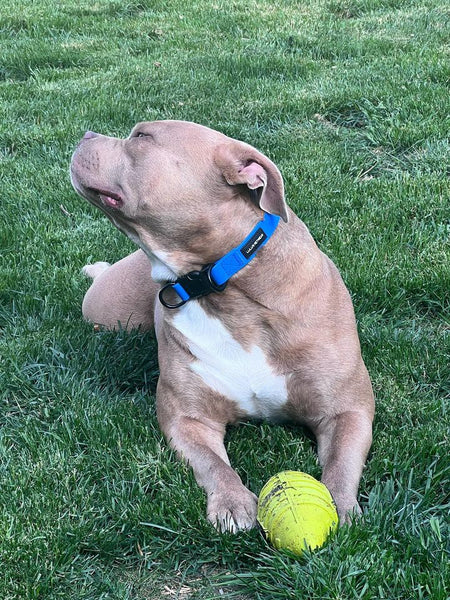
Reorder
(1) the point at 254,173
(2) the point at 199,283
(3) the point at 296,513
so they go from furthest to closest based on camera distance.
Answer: (2) the point at 199,283 → (1) the point at 254,173 → (3) the point at 296,513

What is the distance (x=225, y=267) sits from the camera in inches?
122

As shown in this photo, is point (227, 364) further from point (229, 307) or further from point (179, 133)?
point (179, 133)

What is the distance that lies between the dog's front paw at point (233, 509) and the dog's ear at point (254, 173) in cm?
102

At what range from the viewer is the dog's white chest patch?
3.25 metres

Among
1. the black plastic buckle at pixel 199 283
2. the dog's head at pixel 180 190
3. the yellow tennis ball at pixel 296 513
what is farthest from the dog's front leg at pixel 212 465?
the dog's head at pixel 180 190

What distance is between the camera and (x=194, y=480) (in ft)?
9.91

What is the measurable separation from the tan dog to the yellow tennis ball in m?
0.24

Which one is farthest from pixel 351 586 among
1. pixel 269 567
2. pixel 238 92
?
pixel 238 92

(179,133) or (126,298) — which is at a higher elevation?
(179,133)

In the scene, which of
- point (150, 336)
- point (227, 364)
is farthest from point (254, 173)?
point (150, 336)

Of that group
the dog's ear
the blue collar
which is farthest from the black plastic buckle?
the dog's ear

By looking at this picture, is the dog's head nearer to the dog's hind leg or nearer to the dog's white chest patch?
the dog's white chest patch

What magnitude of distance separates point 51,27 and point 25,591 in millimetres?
8012

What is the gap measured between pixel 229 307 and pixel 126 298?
47.1 inches
